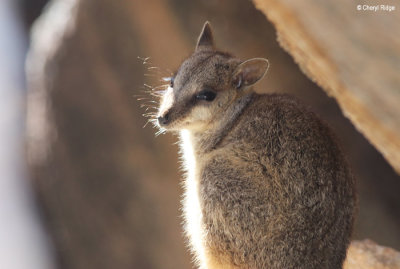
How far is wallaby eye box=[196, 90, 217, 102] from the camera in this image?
381cm

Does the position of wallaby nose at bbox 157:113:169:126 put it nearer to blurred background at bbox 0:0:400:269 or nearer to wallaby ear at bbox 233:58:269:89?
wallaby ear at bbox 233:58:269:89

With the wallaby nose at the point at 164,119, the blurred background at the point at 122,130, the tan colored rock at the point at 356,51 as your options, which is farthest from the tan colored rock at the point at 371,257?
the wallaby nose at the point at 164,119

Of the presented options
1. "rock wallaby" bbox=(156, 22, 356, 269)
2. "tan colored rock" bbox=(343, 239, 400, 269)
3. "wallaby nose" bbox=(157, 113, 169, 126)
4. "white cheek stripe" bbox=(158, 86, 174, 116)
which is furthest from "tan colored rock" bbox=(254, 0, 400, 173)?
"wallaby nose" bbox=(157, 113, 169, 126)

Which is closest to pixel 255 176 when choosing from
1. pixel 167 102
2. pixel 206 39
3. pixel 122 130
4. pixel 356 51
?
pixel 167 102

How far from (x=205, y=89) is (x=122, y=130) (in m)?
2.75

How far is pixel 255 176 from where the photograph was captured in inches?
136

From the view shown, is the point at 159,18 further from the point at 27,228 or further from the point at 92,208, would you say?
the point at 27,228

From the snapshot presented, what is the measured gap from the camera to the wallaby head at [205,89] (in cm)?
376

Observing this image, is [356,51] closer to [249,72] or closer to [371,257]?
[249,72]

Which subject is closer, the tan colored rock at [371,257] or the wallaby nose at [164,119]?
the wallaby nose at [164,119]

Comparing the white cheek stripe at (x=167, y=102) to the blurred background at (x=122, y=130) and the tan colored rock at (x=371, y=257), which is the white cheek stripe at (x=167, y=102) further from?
the blurred background at (x=122, y=130)

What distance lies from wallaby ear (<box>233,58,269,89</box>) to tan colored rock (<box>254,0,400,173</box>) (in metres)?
0.44

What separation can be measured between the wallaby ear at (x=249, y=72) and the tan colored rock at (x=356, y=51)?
17.2 inches

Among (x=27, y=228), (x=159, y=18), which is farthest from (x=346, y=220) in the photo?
(x=27, y=228)
